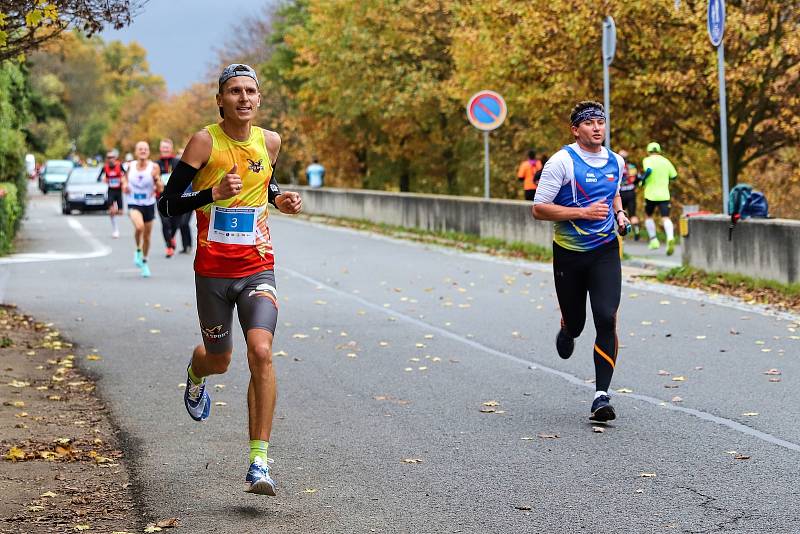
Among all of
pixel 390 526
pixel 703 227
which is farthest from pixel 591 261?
pixel 703 227

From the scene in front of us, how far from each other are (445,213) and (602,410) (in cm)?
2122

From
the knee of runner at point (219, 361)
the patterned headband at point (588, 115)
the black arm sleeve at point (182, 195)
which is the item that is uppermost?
the patterned headband at point (588, 115)

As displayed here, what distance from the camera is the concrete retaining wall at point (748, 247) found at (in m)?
16.0

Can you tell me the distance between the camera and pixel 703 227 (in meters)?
18.3

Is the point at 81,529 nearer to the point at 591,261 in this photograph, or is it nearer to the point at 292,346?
the point at 591,261

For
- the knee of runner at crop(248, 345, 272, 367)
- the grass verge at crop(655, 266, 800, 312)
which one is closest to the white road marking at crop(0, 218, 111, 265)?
the grass verge at crop(655, 266, 800, 312)

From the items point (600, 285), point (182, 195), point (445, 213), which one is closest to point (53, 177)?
point (445, 213)

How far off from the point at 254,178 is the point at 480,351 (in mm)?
5328

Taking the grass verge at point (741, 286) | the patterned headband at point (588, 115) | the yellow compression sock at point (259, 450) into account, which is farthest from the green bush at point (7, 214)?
the yellow compression sock at point (259, 450)

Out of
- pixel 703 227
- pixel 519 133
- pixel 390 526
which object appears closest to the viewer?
pixel 390 526

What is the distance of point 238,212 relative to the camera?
21.8 ft

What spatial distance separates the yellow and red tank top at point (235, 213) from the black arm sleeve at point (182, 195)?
0.16 feet

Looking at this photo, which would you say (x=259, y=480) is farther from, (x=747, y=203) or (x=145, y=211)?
(x=145, y=211)

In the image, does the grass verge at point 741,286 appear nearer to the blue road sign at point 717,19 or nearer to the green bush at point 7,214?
the blue road sign at point 717,19
